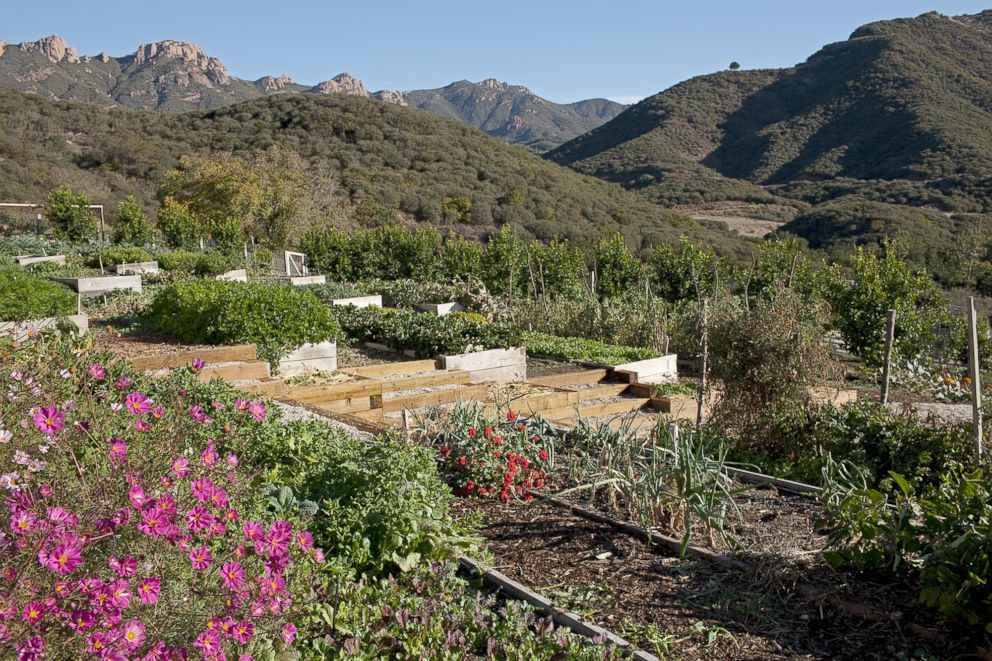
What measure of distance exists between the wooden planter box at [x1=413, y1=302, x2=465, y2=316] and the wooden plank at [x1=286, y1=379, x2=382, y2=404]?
5.57 m

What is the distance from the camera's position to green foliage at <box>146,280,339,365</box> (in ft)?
27.9

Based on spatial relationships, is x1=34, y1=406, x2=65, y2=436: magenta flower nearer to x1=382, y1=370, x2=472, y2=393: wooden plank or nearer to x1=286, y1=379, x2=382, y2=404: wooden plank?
x1=286, y1=379, x2=382, y2=404: wooden plank

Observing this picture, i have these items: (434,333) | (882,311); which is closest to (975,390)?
(434,333)

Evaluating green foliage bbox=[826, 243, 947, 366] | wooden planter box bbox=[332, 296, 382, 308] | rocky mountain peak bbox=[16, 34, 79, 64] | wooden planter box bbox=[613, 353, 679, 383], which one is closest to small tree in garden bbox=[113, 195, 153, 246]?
wooden planter box bbox=[332, 296, 382, 308]

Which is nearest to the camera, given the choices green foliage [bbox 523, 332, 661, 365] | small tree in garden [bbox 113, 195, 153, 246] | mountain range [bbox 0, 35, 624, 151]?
green foliage [bbox 523, 332, 661, 365]

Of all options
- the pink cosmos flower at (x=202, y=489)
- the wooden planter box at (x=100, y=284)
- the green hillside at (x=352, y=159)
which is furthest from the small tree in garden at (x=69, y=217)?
the pink cosmos flower at (x=202, y=489)

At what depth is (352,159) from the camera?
4519 centimetres

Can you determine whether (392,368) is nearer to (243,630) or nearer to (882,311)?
(243,630)

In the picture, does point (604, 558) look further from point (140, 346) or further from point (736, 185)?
point (736, 185)

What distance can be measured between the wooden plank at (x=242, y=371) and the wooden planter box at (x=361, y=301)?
4.49m

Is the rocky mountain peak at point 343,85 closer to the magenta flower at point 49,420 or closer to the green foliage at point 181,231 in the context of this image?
the green foliage at point 181,231

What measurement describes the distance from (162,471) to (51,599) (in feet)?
2.10

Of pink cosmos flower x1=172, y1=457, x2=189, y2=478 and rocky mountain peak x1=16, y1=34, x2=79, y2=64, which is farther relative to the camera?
rocky mountain peak x1=16, y1=34, x2=79, y2=64

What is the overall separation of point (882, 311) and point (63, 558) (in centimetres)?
1211
